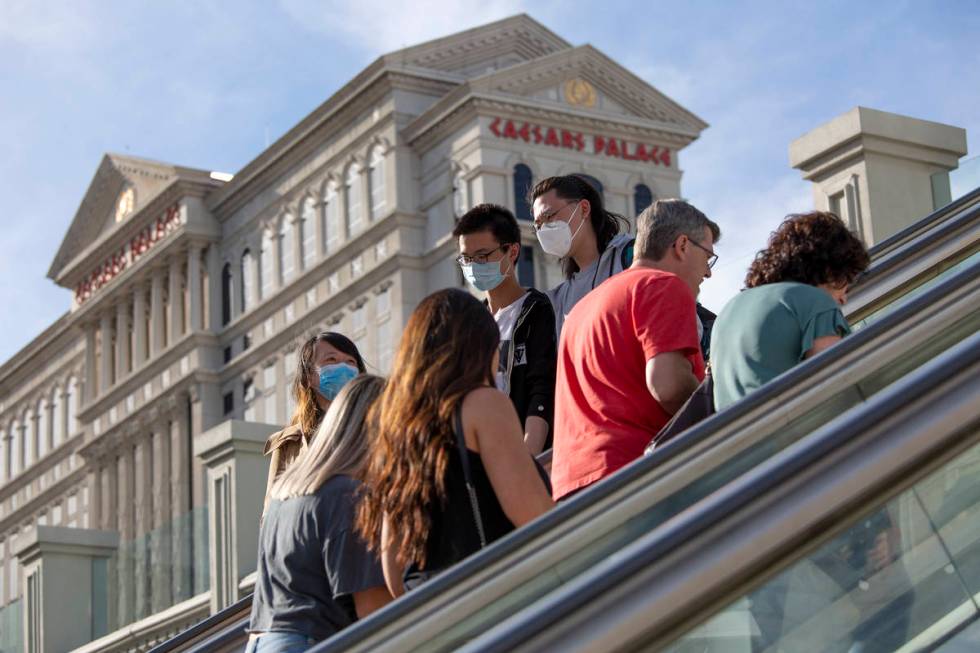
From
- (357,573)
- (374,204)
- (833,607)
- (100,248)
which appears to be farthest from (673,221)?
(100,248)

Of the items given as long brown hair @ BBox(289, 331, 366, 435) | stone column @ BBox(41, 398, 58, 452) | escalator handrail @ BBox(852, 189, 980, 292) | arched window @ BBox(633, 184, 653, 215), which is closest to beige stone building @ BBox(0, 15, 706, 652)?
arched window @ BBox(633, 184, 653, 215)

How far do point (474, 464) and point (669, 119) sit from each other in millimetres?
43674

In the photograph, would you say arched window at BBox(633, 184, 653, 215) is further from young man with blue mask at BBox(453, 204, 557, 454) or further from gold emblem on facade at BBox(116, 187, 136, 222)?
young man with blue mask at BBox(453, 204, 557, 454)

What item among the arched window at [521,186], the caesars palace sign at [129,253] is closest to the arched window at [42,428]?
the caesars palace sign at [129,253]

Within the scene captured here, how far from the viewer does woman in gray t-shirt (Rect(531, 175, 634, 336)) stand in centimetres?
673

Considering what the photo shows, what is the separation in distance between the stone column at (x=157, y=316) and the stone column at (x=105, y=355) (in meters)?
4.09

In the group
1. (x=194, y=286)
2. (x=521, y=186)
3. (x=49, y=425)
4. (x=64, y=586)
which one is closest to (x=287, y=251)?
(x=194, y=286)

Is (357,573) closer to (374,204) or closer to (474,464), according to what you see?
(474,464)

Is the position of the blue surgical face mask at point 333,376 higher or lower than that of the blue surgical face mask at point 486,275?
lower

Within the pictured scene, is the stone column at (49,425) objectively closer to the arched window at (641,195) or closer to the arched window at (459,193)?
the arched window at (459,193)

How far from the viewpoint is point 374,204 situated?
47.2 meters

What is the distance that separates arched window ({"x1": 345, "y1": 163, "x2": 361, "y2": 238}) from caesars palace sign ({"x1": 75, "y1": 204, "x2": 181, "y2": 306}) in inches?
322

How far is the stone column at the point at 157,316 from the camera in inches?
2240

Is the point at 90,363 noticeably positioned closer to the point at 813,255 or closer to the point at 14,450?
the point at 14,450
